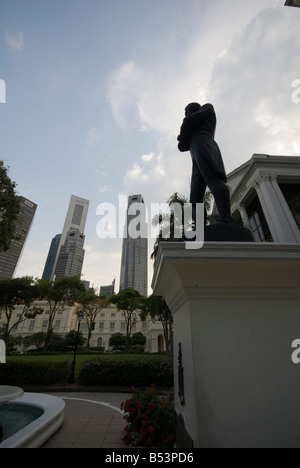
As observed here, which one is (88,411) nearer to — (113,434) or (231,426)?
(113,434)

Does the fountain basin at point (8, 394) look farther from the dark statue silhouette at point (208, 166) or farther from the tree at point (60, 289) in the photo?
the tree at point (60, 289)

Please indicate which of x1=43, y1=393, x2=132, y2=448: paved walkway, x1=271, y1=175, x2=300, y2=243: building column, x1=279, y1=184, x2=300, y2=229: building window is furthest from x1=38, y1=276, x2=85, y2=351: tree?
x1=279, y1=184, x2=300, y2=229: building window

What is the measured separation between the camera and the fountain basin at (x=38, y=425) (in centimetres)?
292

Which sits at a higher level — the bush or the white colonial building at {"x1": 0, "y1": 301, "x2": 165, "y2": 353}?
the white colonial building at {"x1": 0, "y1": 301, "x2": 165, "y2": 353}

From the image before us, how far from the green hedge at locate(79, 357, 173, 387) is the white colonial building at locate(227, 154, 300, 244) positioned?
28.8 ft

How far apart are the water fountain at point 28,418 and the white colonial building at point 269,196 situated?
36.4ft

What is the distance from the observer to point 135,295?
3478cm

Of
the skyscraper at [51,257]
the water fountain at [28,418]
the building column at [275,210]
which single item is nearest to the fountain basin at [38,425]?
the water fountain at [28,418]

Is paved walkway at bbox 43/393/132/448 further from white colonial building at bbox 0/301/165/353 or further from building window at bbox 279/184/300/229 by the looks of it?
white colonial building at bbox 0/301/165/353

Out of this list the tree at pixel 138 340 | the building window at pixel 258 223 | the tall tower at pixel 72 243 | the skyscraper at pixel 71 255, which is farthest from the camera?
the tall tower at pixel 72 243

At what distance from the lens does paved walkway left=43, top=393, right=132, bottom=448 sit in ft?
11.8

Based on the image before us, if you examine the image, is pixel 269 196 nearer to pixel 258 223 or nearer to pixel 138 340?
pixel 258 223

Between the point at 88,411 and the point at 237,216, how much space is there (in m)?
13.5
